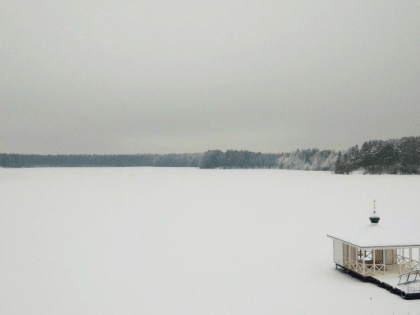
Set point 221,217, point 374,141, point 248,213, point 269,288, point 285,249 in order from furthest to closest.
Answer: point 374,141 < point 248,213 < point 221,217 < point 285,249 < point 269,288

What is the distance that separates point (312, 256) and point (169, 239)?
8.55 metres

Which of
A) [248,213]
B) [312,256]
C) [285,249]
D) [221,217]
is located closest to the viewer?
[312,256]

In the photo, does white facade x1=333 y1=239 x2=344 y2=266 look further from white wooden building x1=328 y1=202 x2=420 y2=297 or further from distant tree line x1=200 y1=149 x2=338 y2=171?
distant tree line x1=200 y1=149 x2=338 y2=171

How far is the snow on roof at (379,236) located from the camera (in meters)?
14.8

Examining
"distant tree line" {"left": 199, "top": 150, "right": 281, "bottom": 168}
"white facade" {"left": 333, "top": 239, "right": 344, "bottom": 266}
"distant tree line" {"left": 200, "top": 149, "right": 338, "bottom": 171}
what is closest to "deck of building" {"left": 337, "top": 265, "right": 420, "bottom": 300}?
"white facade" {"left": 333, "top": 239, "right": 344, "bottom": 266}

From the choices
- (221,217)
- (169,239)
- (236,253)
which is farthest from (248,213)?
(236,253)

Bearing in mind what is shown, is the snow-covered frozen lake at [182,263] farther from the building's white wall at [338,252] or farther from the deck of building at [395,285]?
the building's white wall at [338,252]

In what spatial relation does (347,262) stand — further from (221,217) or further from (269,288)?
(221,217)

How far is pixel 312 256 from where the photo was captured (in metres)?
19.6

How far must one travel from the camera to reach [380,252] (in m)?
15.8

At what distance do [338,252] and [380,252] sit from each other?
1.82 metres

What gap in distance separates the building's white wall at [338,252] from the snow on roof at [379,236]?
0.51 m

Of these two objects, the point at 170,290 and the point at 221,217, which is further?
the point at 221,217

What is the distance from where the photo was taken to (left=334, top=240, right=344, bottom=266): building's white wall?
16.8 metres
